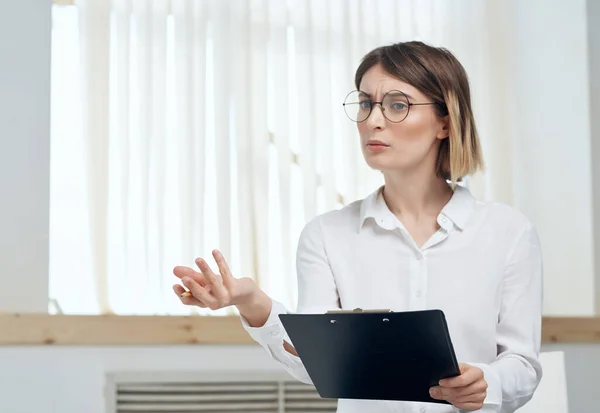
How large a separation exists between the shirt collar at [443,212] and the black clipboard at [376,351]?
0.38 metres

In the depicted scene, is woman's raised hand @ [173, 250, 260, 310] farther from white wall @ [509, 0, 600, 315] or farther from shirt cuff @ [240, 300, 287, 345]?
white wall @ [509, 0, 600, 315]

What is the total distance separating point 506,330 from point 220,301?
598 millimetres

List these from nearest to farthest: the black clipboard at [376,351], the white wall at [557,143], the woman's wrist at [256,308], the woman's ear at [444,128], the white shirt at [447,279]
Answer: the black clipboard at [376,351] < the woman's wrist at [256,308] < the white shirt at [447,279] < the woman's ear at [444,128] < the white wall at [557,143]

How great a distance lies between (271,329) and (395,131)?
1.51 ft

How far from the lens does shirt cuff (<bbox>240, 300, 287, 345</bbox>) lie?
1638mm

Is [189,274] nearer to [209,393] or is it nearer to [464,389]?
[464,389]

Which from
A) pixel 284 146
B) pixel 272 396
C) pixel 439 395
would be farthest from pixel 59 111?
pixel 439 395

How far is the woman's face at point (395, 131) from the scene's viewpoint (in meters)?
1.73

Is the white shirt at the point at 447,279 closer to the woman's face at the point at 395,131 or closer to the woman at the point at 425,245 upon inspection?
the woman at the point at 425,245

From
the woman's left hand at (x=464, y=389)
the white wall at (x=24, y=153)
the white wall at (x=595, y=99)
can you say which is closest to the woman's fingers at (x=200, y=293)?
the woman's left hand at (x=464, y=389)

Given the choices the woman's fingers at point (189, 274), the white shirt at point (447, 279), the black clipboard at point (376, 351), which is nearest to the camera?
the black clipboard at point (376, 351)

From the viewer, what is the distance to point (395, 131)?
5.69 feet

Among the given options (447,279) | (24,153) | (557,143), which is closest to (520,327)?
(447,279)

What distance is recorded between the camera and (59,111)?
3285 mm
